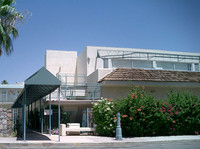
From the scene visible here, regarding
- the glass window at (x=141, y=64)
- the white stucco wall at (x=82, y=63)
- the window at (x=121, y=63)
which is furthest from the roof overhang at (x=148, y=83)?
the glass window at (x=141, y=64)

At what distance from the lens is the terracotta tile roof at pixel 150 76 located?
2317 centimetres

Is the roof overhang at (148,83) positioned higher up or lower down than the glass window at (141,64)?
lower down

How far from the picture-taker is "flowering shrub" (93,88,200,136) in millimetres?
18141

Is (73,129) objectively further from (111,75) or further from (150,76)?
(150,76)

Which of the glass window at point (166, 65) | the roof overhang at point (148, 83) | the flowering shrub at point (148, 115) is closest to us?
the flowering shrub at point (148, 115)

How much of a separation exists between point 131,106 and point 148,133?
2.36 meters

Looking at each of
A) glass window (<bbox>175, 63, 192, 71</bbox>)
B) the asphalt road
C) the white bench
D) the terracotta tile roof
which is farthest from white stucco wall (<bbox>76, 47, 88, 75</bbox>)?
the asphalt road

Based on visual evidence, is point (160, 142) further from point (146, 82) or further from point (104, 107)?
point (146, 82)

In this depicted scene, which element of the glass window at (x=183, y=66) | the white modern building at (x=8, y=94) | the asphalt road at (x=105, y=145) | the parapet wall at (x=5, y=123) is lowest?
the asphalt road at (x=105, y=145)

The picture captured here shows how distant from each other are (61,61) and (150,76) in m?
15.0

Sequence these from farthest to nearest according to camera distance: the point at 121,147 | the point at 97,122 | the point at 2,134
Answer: the point at 97,122
the point at 2,134
the point at 121,147

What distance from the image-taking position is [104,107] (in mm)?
18734

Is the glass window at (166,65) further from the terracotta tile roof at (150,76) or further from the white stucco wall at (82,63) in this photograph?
the white stucco wall at (82,63)

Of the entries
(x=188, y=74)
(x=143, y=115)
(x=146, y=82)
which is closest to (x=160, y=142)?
(x=143, y=115)
